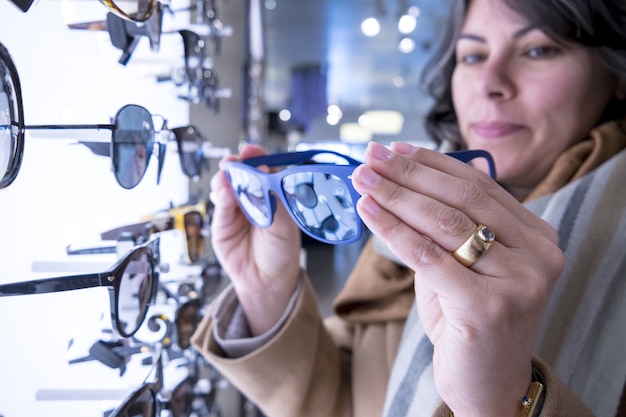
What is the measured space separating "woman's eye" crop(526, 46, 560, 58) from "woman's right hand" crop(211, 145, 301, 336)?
38cm

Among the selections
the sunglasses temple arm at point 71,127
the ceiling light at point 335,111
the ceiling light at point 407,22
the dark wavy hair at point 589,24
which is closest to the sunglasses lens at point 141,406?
the sunglasses temple arm at point 71,127

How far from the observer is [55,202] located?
0.44m

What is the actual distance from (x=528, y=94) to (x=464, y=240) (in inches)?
17.3

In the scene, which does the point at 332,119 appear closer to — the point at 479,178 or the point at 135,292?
the point at 135,292

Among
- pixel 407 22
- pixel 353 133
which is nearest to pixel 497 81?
pixel 407 22

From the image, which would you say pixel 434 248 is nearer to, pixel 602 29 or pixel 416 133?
pixel 602 29

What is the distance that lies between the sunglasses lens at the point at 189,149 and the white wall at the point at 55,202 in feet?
0.36

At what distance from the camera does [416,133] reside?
9016 mm

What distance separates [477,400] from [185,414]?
50 cm

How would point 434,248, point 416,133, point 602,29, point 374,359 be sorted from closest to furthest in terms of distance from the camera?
point 434,248 → point 602,29 → point 374,359 → point 416,133

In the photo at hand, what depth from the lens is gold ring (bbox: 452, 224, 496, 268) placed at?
1.12 feet

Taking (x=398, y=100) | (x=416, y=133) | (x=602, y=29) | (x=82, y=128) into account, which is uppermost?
(x=602, y=29)

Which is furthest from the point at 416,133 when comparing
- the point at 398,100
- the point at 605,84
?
the point at 605,84

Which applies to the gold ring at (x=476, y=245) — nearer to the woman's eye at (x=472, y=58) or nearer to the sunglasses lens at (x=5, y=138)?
the sunglasses lens at (x=5, y=138)
